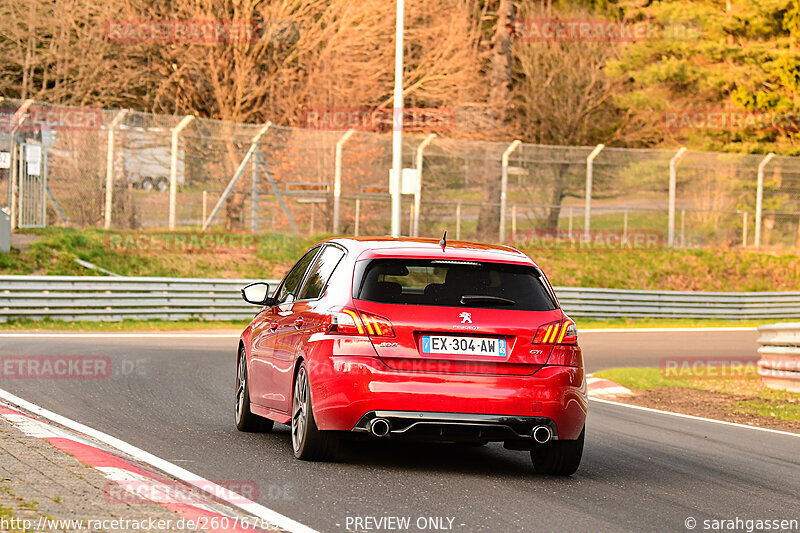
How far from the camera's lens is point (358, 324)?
841 cm

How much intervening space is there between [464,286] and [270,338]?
6.02ft

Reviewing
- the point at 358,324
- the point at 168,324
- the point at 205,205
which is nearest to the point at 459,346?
the point at 358,324

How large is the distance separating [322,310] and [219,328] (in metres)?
16.9

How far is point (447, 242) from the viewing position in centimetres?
940

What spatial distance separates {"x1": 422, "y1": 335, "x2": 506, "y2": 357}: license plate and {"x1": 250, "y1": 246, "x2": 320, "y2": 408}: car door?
154 centimetres

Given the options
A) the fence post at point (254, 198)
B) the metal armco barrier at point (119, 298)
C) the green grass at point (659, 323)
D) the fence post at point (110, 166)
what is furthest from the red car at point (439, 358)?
the fence post at point (254, 198)

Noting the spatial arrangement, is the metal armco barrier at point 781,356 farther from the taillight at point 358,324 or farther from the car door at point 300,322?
the taillight at point 358,324

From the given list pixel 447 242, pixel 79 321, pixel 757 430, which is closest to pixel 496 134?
pixel 79 321

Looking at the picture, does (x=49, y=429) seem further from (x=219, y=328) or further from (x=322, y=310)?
(x=219, y=328)

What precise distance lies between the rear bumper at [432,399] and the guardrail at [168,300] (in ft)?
52.0

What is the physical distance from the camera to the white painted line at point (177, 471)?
668 centimetres

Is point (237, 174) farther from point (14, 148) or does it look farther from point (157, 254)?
point (14, 148)

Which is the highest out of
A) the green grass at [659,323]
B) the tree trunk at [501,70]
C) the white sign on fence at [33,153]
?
the tree trunk at [501,70]

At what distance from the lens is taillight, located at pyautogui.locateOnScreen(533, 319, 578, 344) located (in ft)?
Result: 28.0
